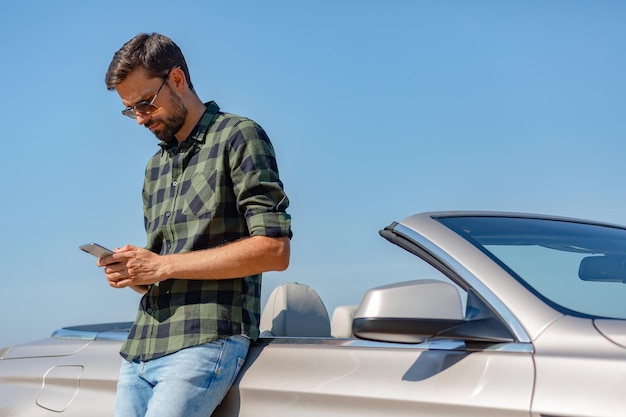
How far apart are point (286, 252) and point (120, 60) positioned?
940 mm

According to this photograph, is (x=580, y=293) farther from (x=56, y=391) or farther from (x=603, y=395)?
(x=56, y=391)

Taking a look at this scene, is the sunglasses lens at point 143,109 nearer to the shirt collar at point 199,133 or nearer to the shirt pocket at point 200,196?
the shirt collar at point 199,133

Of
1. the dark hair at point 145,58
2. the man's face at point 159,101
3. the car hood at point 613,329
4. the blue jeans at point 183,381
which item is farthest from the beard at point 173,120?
the car hood at point 613,329

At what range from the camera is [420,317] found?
2250mm

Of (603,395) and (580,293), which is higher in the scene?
(580,293)

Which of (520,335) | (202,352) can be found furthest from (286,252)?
(520,335)

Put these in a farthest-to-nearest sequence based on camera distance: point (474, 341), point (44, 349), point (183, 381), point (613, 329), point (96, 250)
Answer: point (44, 349) → point (96, 250) → point (183, 381) → point (474, 341) → point (613, 329)

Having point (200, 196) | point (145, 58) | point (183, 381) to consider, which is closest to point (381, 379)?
point (183, 381)

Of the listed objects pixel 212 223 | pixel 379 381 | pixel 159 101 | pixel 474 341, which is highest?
pixel 159 101

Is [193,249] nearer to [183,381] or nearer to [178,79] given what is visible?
[183,381]

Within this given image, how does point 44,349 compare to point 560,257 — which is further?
point 44,349

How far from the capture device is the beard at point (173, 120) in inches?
115

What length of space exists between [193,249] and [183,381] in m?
0.42

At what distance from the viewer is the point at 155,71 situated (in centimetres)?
293
